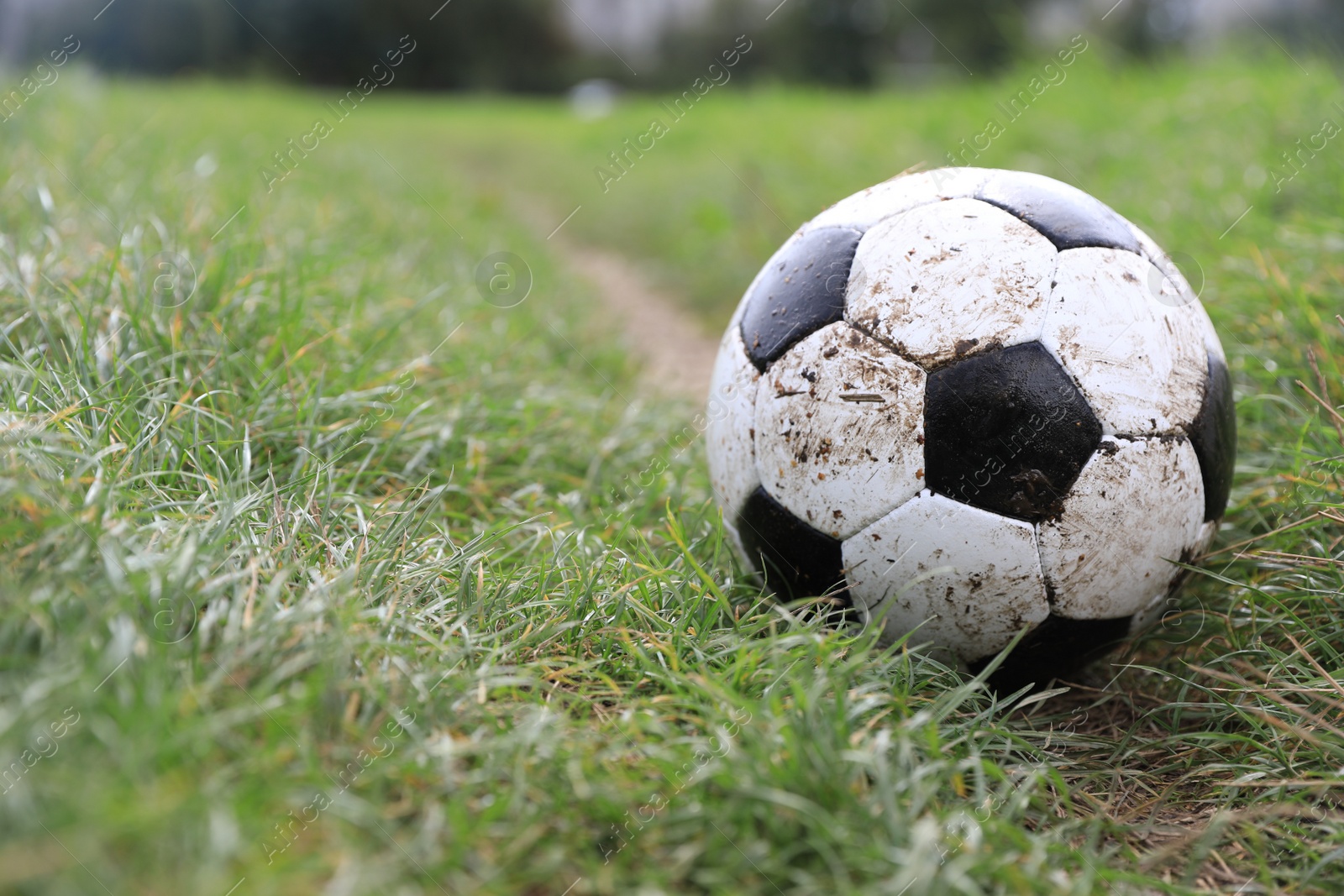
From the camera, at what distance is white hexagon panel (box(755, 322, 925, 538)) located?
6.44ft

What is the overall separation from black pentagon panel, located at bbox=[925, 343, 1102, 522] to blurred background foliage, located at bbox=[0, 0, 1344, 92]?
21.6 ft

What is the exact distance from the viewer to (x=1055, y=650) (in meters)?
2.07

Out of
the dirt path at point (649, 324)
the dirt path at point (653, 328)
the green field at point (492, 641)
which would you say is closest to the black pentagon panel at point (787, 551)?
the green field at point (492, 641)

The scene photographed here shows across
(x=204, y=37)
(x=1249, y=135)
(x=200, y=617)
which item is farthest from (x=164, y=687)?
(x=204, y=37)

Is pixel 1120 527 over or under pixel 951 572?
under

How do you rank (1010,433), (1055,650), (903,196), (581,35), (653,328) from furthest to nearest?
(581,35), (653,328), (903,196), (1055,650), (1010,433)

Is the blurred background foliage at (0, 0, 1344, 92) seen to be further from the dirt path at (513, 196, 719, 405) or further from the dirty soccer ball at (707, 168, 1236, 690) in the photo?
the dirty soccer ball at (707, 168, 1236, 690)

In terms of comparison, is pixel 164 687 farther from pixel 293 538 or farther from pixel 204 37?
pixel 204 37

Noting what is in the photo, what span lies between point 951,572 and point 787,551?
377mm

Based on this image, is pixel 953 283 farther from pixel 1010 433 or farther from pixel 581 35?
pixel 581 35

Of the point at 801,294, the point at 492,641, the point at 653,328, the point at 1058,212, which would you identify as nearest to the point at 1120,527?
the point at 1058,212

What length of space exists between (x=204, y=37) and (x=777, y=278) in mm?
22702

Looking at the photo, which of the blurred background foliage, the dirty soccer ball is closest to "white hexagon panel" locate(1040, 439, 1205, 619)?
the dirty soccer ball

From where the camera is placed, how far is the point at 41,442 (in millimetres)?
1912
